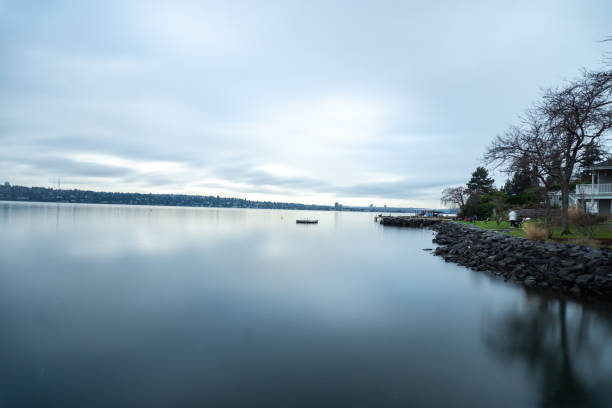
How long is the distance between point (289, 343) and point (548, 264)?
40.9 feet

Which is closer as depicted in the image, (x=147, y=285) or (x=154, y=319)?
(x=154, y=319)

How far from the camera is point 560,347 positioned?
725cm

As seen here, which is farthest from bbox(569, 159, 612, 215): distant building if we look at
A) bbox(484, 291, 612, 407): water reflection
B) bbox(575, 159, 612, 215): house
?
bbox(484, 291, 612, 407): water reflection

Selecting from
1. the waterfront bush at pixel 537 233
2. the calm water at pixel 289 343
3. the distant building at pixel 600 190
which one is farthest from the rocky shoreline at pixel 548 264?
the distant building at pixel 600 190

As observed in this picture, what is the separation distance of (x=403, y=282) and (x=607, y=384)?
8.64 metres

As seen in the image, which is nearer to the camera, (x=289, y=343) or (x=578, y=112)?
(x=289, y=343)

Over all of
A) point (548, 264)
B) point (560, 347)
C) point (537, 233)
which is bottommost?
point (560, 347)

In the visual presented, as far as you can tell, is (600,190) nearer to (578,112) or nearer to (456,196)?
(578,112)

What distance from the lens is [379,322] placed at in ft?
28.9

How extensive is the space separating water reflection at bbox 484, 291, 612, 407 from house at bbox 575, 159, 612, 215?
22.5 metres

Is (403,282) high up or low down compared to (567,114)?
down

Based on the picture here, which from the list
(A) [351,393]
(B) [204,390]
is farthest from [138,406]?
(A) [351,393]

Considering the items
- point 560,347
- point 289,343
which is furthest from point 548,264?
point 289,343

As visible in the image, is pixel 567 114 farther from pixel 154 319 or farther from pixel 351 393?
pixel 154 319
